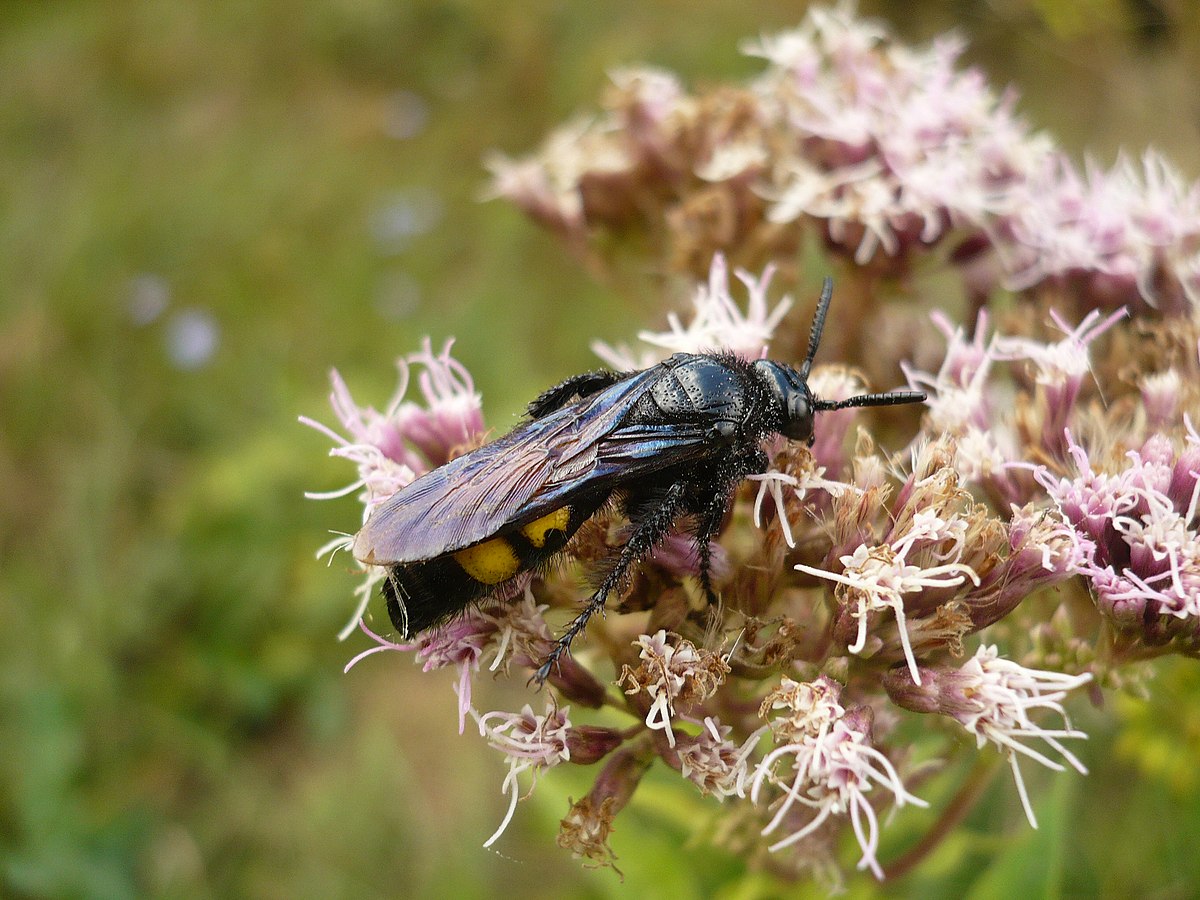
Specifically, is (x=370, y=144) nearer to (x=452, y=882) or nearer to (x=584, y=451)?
(x=452, y=882)

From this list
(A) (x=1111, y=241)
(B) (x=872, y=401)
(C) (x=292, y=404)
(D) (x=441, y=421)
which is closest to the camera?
(B) (x=872, y=401)

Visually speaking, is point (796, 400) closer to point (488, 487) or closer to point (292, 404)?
point (488, 487)

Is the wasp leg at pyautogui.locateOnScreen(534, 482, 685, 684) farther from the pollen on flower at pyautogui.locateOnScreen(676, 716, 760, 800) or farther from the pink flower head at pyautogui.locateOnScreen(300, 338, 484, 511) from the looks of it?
the pink flower head at pyautogui.locateOnScreen(300, 338, 484, 511)

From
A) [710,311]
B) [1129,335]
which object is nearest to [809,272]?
[1129,335]

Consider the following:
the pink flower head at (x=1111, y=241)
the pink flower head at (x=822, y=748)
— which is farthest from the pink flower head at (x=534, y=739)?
the pink flower head at (x=1111, y=241)

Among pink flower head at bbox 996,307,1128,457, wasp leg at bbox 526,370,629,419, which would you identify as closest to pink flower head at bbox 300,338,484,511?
wasp leg at bbox 526,370,629,419

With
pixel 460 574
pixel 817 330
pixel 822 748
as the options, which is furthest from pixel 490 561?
pixel 817 330

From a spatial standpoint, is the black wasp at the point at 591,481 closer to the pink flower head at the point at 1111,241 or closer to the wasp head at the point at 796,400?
the wasp head at the point at 796,400
